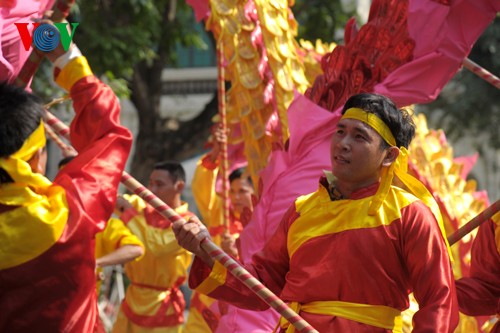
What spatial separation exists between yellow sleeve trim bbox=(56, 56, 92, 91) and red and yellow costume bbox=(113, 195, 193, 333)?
3215 millimetres

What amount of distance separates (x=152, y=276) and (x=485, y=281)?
9.97 feet

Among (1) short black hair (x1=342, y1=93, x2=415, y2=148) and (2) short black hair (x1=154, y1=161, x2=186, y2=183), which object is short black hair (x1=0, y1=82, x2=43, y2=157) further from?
(2) short black hair (x1=154, y1=161, x2=186, y2=183)

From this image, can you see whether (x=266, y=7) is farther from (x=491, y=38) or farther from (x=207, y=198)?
(x=491, y=38)

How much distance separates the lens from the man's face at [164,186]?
21.3 ft

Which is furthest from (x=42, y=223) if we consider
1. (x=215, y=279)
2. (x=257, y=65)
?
(x=257, y=65)

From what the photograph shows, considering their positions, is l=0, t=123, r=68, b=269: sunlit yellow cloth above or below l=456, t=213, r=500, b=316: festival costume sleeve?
above

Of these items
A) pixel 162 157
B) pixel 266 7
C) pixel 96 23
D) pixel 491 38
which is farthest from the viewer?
pixel 491 38

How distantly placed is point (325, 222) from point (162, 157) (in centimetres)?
834

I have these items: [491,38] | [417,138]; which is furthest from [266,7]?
[491,38]

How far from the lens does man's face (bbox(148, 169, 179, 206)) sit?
21.3 feet

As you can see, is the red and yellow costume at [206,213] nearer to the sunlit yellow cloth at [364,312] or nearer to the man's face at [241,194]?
the man's face at [241,194]

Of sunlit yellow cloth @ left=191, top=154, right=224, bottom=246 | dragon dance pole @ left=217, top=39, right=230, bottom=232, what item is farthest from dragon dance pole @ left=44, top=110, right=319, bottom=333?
sunlit yellow cloth @ left=191, top=154, right=224, bottom=246

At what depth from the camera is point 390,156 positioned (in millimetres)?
3426

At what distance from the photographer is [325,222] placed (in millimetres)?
3367
